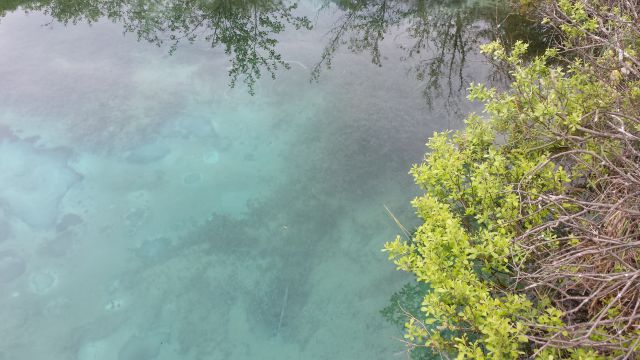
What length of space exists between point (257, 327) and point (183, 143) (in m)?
1.77

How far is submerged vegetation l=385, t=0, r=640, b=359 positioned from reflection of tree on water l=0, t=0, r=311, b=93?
247 centimetres

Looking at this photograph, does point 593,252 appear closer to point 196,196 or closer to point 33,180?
point 196,196

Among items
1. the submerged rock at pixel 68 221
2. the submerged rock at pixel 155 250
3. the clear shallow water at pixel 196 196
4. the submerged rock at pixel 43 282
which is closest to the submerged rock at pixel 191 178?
the clear shallow water at pixel 196 196

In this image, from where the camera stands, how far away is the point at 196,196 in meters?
3.81

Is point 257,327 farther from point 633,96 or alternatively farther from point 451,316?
point 633,96

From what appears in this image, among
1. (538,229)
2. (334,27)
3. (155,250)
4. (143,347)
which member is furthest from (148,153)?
(538,229)

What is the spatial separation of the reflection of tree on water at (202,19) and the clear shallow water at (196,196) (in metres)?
0.18

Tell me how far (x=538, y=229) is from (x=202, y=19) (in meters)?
4.31

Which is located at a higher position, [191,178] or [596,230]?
[596,230]

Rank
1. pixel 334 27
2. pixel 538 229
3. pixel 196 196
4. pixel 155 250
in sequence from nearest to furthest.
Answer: pixel 538 229 < pixel 155 250 < pixel 196 196 < pixel 334 27

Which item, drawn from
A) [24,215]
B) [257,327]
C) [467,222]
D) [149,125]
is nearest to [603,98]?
[467,222]

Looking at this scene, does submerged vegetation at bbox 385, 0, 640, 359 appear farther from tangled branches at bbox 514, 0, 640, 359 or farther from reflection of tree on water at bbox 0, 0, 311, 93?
reflection of tree on water at bbox 0, 0, 311, 93

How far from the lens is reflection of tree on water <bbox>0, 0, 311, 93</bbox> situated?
5246 mm

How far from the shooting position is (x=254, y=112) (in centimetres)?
448
